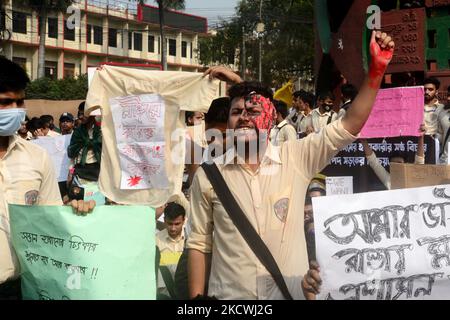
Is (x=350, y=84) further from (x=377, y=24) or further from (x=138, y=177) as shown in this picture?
(x=138, y=177)

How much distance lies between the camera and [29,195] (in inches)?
116

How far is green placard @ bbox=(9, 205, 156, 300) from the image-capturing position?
8.86 feet

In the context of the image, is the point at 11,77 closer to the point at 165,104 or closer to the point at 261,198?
the point at 261,198

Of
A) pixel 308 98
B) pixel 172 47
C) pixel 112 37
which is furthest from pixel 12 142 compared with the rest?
pixel 172 47

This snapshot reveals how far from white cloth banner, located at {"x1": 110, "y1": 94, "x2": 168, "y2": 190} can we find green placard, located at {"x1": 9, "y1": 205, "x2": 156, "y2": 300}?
2.97m

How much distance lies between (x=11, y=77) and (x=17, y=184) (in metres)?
0.49

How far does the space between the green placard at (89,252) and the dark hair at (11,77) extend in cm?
55

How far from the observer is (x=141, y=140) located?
231 inches

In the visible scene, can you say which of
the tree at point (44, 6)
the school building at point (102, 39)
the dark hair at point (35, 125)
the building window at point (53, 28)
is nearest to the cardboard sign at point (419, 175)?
the dark hair at point (35, 125)

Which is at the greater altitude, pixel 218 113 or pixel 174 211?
pixel 218 113

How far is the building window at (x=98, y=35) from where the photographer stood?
50.4 metres
